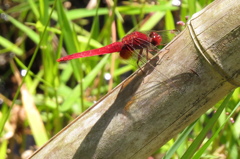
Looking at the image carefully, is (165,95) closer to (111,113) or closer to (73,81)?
(111,113)

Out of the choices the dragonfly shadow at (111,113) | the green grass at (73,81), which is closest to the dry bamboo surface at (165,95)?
the dragonfly shadow at (111,113)

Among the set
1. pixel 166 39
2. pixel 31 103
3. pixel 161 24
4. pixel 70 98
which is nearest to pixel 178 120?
pixel 166 39

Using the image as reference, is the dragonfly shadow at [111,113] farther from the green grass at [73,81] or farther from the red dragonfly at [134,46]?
the green grass at [73,81]

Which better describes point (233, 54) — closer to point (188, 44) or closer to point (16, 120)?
point (188, 44)

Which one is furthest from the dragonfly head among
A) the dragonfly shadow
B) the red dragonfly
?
the dragonfly shadow

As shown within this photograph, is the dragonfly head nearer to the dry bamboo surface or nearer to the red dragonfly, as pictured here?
the red dragonfly

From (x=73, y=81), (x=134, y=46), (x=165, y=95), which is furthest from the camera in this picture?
(x=73, y=81)

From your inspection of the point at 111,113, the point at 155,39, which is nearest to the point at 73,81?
the point at 155,39
